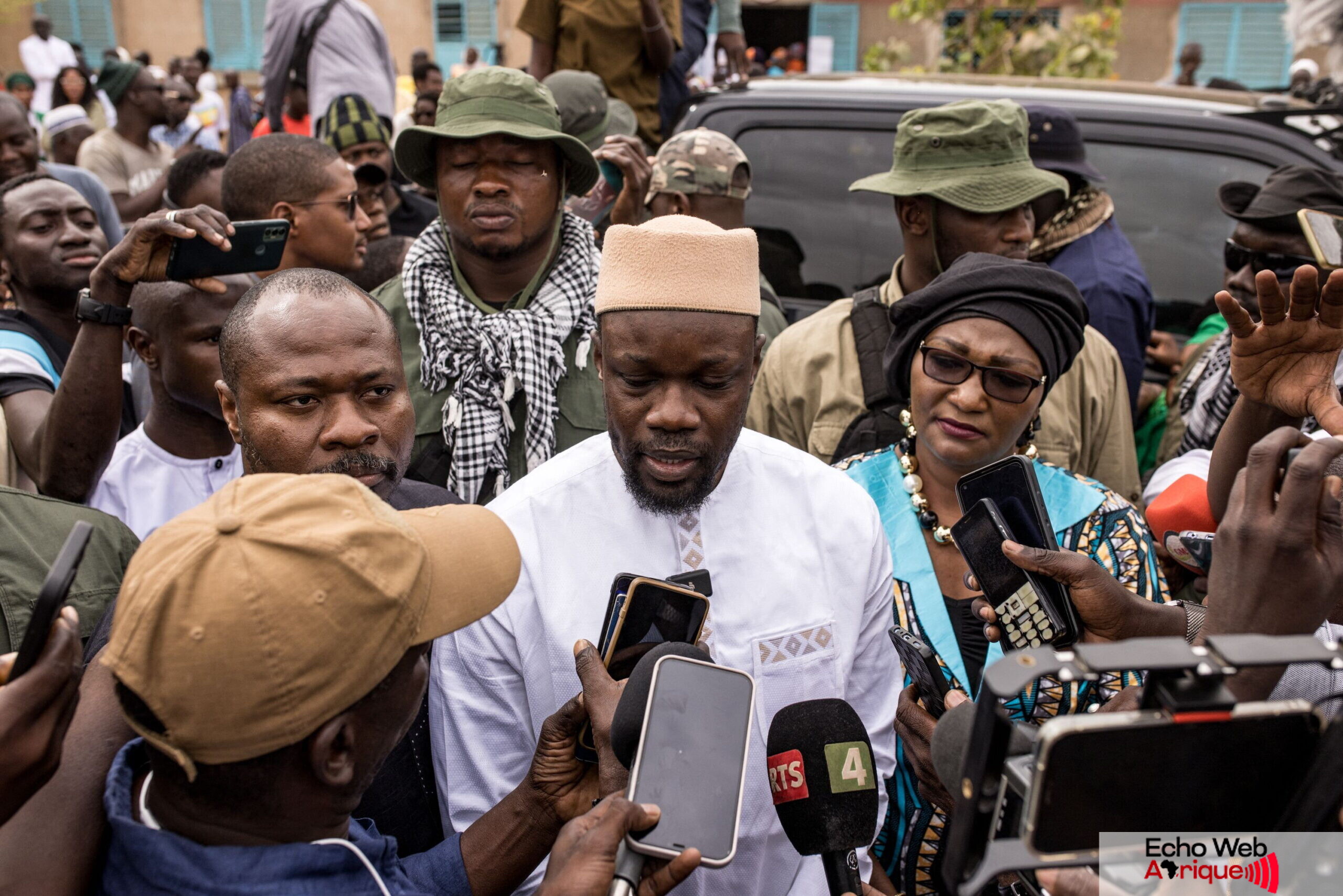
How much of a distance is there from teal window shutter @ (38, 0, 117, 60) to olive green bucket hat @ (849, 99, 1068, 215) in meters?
20.8

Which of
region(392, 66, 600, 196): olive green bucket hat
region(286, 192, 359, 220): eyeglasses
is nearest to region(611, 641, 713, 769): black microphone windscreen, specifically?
region(392, 66, 600, 196): olive green bucket hat

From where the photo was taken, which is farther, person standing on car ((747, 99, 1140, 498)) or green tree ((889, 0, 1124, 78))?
green tree ((889, 0, 1124, 78))

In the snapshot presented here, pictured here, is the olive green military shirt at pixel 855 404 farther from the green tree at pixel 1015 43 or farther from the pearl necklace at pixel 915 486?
the green tree at pixel 1015 43

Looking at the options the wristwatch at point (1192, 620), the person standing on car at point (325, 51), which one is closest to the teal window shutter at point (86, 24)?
the person standing on car at point (325, 51)

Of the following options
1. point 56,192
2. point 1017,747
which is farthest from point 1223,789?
point 56,192

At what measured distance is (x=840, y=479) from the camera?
2496 millimetres

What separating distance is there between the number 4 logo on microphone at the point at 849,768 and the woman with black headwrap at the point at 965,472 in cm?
60

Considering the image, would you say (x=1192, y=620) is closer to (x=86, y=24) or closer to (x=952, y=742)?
(x=952, y=742)

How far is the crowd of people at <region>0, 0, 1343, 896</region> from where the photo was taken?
4.83 ft

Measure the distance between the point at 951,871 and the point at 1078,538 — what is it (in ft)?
4.71

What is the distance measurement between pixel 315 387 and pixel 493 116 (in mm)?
1519

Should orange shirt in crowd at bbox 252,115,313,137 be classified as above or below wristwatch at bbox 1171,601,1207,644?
above

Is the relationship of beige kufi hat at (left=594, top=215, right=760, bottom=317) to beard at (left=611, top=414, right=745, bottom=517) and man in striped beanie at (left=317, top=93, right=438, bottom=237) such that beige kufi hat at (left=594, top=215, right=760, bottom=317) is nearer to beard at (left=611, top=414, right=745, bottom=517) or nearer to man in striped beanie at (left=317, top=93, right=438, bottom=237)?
beard at (left=611, top=414, right=745, bottom=517)

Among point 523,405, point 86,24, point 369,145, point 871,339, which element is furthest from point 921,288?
point 86,24
